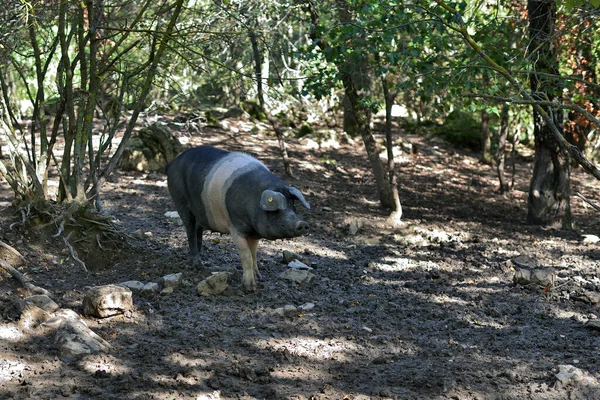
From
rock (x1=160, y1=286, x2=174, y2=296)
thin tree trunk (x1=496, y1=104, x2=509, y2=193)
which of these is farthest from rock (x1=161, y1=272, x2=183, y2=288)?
thin tree trunk (x1=496, y1=104, x2=509, y2=193)

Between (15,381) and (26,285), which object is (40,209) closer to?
(26,285)

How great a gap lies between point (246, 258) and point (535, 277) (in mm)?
2893

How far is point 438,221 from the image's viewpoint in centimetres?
1026

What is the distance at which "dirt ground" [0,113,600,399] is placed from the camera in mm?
4449

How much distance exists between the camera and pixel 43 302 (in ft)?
16.8

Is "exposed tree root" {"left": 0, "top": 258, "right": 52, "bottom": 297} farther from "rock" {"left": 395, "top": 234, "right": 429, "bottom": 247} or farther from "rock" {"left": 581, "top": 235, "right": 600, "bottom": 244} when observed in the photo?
"rock" {"left": 581, "top": 235, "right": 600, "bottom": 244}

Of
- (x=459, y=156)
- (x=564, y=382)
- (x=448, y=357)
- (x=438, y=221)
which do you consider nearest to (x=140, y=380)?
(x=448, y=357)

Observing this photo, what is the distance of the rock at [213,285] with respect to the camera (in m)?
6.15

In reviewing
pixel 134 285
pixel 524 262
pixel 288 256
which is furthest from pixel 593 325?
pixel 134 285

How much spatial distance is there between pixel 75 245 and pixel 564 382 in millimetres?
4367

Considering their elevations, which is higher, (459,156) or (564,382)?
(459,156)

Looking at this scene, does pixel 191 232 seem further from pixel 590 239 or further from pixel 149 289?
pixel 590 239

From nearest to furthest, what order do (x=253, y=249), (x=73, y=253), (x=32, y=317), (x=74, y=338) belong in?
(x=74, y=338) < (x=32, y=317) < (x=73, y=253) < (x=253, y=249)

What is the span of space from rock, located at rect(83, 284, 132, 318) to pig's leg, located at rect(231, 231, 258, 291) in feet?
3.86
